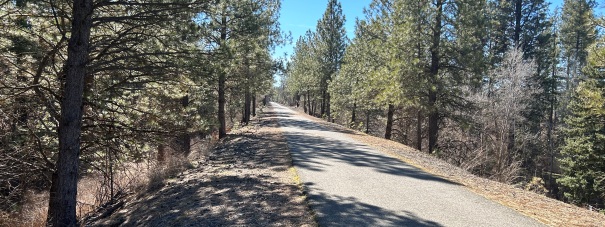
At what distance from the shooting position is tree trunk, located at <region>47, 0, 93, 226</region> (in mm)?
5895

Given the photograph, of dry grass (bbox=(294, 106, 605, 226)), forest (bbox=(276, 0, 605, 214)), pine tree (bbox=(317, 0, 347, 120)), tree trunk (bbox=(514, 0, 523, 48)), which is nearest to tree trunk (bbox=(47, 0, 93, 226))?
dry grass (bbox=(294, 106, 605, 226))

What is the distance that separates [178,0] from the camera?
6.41 metres

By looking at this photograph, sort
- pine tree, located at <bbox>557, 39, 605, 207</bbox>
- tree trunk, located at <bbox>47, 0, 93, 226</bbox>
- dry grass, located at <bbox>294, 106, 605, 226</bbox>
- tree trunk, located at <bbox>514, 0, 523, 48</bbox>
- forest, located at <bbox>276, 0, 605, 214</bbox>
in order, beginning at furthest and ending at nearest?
tree trunk, located at <bbox>514, 0, 523, 48</bbox> → pine tree, located at <bbox>557, 39, 605, 207</bbox> → forest, located at <bbox>276, 0, 605, 214</bbox> → tree trunk, located at <bbox>47, 0, 93, 226</bbox> → dry grass, located at <bbox>294, 106, 605, 226</bbox>

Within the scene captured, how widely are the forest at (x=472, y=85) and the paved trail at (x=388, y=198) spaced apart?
253 inches

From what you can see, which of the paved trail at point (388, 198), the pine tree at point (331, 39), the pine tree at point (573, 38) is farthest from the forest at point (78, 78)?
the pine tree at point (573, 38)

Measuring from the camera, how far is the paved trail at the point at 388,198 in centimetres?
490

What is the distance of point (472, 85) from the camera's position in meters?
15.2

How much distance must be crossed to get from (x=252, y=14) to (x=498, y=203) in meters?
12.1

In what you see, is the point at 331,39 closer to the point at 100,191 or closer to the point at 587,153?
the point at 587,153

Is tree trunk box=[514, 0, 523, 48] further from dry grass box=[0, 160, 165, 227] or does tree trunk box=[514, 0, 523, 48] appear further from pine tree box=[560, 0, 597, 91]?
dry grass box=[0, 160, 165, 227]

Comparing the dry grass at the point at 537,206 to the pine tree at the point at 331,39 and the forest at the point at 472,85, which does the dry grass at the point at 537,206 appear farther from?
the pine tree at the point at 331,39

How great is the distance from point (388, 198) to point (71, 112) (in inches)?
223

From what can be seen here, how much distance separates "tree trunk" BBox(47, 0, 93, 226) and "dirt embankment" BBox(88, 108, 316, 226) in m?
0.95

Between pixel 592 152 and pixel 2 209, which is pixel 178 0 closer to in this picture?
pixel 2 209
